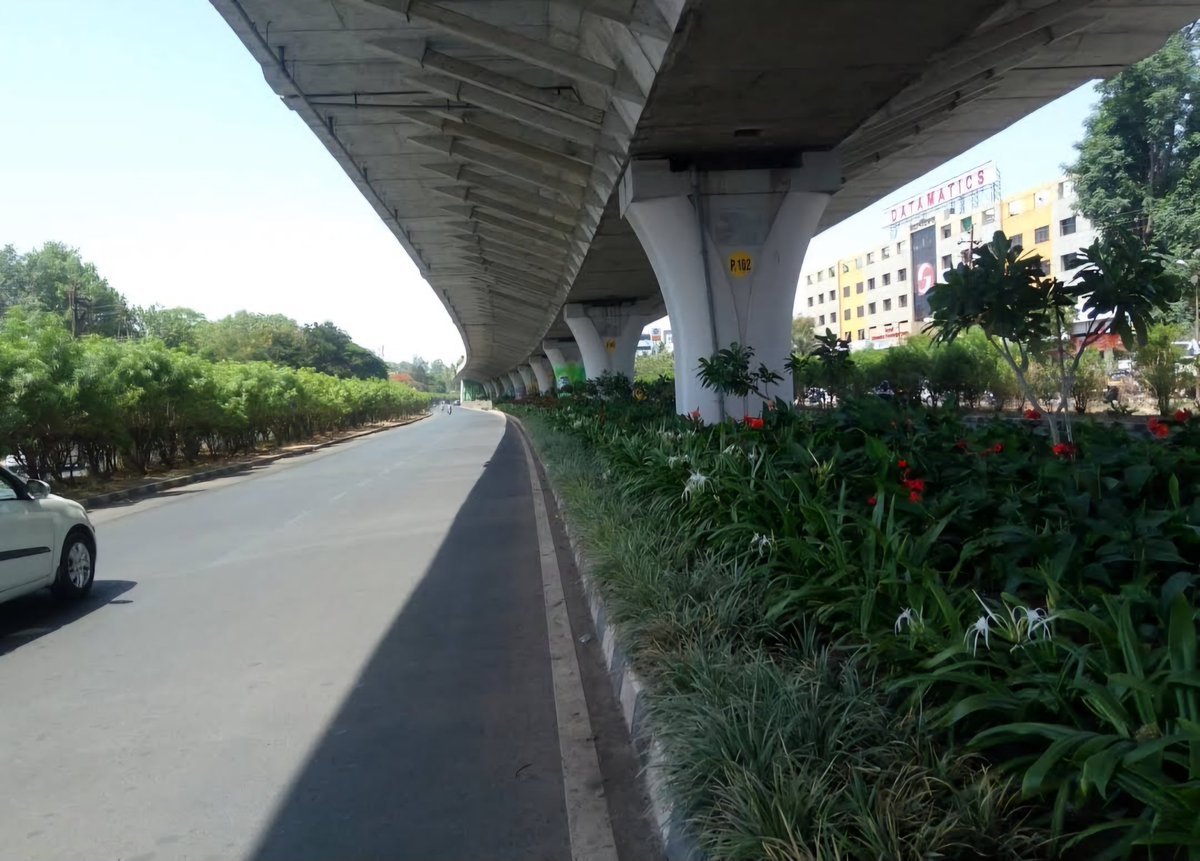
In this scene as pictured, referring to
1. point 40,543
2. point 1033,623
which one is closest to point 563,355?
point 40,543

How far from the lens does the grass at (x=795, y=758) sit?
116 inches

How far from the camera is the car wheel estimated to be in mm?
8289

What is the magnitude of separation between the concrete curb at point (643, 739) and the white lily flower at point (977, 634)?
1.28 m

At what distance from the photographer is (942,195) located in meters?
78.0

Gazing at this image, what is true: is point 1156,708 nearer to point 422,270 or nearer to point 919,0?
point 919,0

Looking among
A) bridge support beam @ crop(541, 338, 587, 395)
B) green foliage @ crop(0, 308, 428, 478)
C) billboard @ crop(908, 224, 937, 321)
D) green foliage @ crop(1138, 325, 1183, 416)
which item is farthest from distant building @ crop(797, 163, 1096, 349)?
green foliage @ crop(0, 308, 428, 478)

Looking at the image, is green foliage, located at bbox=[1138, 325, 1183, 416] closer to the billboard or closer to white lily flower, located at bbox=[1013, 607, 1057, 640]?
white lily flower, located at bbox=[1013, 607, 1057, 640]

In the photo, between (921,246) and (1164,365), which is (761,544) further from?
(921,246)

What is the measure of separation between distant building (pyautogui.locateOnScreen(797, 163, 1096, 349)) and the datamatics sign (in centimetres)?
7

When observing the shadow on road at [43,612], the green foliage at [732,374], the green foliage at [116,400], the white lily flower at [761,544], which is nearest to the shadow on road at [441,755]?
the white lily flower at [761,544]

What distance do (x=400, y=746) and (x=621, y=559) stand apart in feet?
7.00

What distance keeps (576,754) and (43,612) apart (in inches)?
232

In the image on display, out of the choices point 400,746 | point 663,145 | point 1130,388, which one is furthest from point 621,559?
point 1130,388

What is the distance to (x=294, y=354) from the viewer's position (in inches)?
3622
